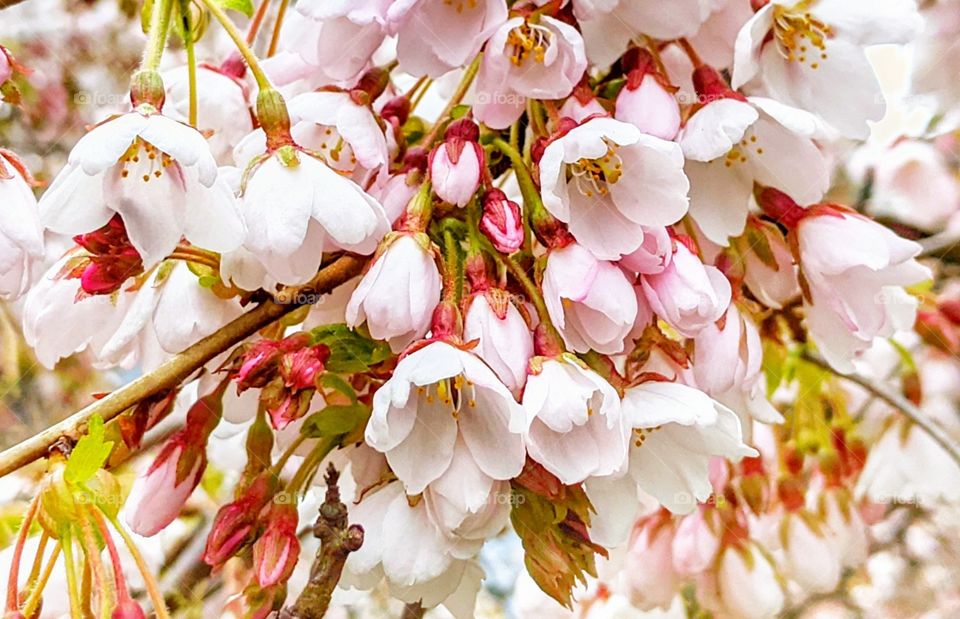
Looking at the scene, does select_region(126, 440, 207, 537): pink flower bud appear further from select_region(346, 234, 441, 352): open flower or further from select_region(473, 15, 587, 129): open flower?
select_region(473, 15, 587, 129): open flower

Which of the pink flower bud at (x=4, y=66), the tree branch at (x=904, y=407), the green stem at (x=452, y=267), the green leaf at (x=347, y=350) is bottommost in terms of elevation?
the tree branch at (x=904, y=407)

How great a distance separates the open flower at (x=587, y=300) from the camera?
0.69 meters

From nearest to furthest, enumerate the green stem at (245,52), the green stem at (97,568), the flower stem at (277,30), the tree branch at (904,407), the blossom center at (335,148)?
the green stem at (97,568), the green stem at (245,52), the blossom center at (335,148), the flower stem at (277,30), the tree branch at (904,407)

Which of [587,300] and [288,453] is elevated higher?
[587,300]

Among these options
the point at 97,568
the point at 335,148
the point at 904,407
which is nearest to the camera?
the point at 97,568

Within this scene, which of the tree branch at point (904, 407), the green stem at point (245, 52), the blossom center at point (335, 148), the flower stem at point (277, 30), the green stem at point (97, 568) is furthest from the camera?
the tree branch at point (904, 407)

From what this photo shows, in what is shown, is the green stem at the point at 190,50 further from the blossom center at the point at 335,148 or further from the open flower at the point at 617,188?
the open flower at the point at 617,188

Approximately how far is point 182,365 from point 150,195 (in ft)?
0.41

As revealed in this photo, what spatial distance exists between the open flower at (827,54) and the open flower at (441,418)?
0.36 metres

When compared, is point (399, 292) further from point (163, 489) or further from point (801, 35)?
point (801, 35)

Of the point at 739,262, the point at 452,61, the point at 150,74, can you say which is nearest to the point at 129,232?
the point at 150,74

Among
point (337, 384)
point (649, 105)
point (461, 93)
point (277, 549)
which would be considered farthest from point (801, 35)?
point (277, 549)

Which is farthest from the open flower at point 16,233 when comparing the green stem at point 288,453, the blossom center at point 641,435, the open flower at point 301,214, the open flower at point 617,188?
the blossom center at point 641,435

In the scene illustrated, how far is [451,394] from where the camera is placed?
0.72 metres
